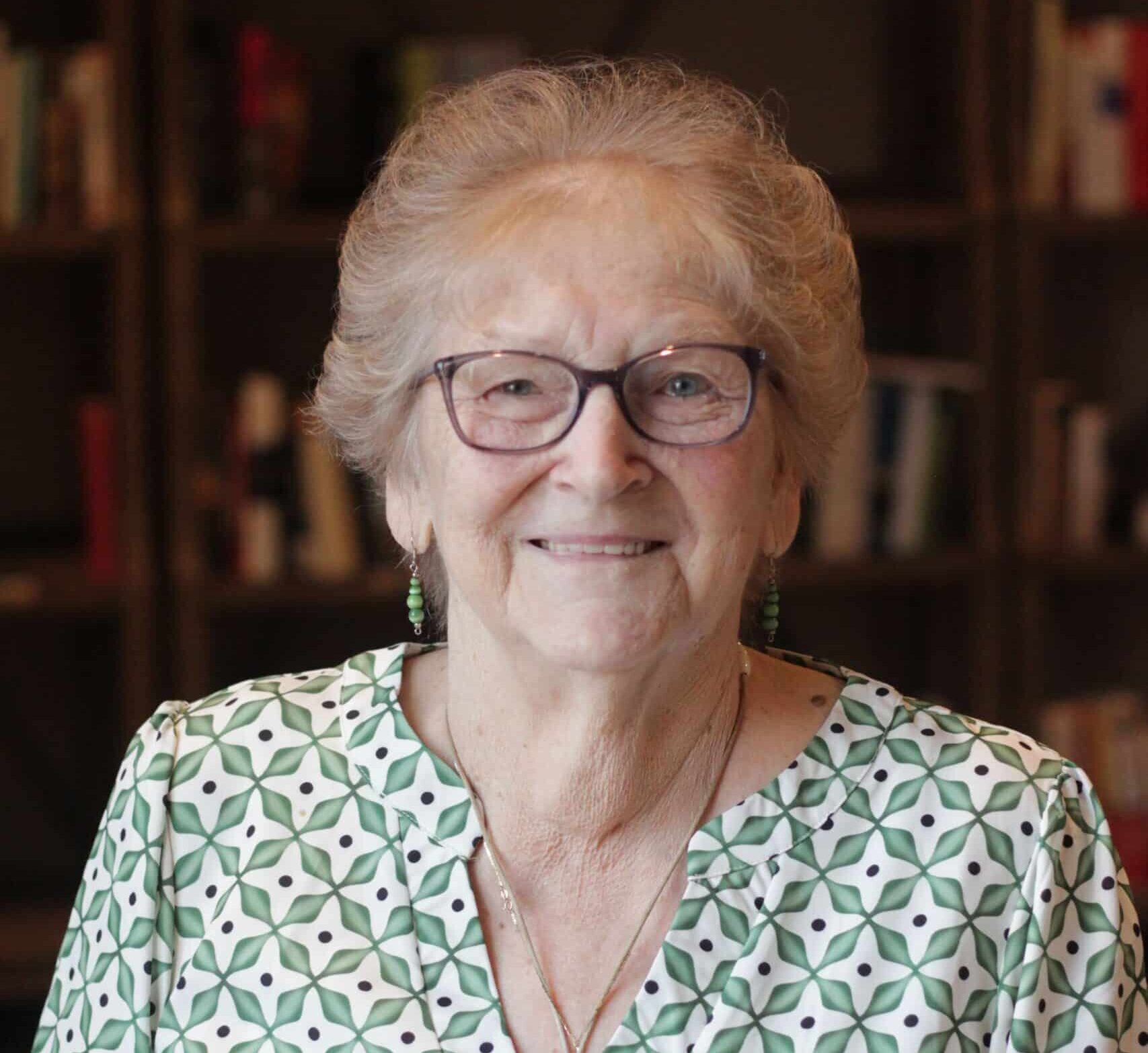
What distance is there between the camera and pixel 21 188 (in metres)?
2.90

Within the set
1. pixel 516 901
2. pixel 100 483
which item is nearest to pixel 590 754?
pixel 516 901

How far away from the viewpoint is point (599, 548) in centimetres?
129

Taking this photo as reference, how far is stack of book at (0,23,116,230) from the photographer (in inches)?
113

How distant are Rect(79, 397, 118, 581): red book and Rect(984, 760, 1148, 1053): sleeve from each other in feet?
6.61

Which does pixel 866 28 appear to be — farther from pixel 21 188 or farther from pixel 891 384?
pixel 21 188

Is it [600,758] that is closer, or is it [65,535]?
[600,758]

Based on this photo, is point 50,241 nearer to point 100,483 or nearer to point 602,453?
point 100,483

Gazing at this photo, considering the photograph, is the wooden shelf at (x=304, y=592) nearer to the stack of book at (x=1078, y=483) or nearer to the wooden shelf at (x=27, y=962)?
the wooden shelf at (x=27, y=962)

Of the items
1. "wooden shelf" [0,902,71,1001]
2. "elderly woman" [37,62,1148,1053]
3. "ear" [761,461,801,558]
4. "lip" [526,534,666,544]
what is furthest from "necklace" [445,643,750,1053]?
"wooden shelf" [0,902,71,1001]

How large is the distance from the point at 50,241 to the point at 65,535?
0.64 m

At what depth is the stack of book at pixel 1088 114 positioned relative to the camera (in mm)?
3053

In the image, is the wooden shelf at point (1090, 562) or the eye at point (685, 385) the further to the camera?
the wooden shelf at point (1090, 562)

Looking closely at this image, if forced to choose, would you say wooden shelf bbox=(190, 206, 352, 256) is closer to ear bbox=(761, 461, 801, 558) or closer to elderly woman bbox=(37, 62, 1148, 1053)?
elderly woman bbox=(37, 62, 1148, 1053)

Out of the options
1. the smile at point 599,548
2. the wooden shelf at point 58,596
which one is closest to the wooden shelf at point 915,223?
the wooden shelf at point 58,596
